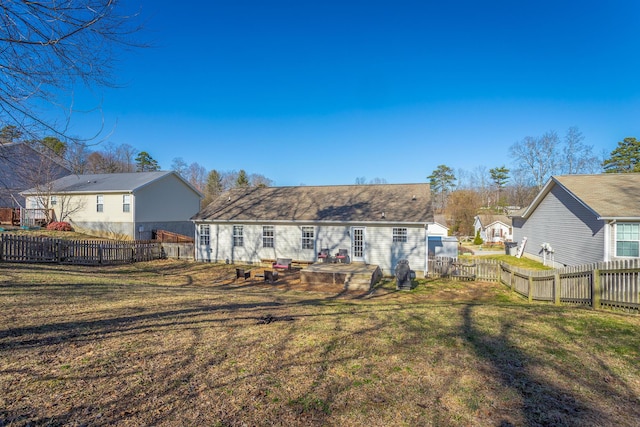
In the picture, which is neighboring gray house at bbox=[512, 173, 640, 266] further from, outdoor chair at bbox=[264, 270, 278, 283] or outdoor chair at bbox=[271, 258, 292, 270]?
outdoor chair at bbox=[264, 270, 278, 283]

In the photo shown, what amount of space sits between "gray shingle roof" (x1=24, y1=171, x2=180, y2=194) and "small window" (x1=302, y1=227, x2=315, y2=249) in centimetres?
1558

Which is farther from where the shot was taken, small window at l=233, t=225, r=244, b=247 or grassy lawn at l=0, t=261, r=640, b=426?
small window at l=233, t=225, r=244, b=247

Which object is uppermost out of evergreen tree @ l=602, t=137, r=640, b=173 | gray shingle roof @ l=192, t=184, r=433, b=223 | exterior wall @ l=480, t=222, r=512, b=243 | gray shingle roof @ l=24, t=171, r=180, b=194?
evergreen tree @ l=602, t=137, r=640, b=173

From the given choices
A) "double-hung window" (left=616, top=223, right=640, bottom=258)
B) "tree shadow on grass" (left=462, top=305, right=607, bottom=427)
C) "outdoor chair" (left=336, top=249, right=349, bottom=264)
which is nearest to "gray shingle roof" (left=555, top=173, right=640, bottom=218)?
"double-hung window" (left=616, top=223, right=640, bottom=258)

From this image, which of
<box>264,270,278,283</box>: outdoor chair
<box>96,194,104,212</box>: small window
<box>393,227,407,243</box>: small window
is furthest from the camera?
<box>96,194,104,212</box>: small window

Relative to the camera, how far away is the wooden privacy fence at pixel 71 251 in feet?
44.4

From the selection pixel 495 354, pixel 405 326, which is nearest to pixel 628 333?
pixel 495 354

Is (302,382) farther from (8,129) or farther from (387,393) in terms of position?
(8,129)

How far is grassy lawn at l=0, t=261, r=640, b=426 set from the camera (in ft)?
10.5

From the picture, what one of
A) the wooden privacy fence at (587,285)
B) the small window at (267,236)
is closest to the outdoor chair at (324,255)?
the small window at (267,236)

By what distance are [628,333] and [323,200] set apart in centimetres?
1553

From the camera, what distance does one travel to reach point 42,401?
3.15 m

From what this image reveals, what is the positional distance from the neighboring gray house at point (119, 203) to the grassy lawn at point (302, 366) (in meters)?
20.4

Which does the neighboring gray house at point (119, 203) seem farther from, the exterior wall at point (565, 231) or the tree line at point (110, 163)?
the exterior wall at point (565, 231)
